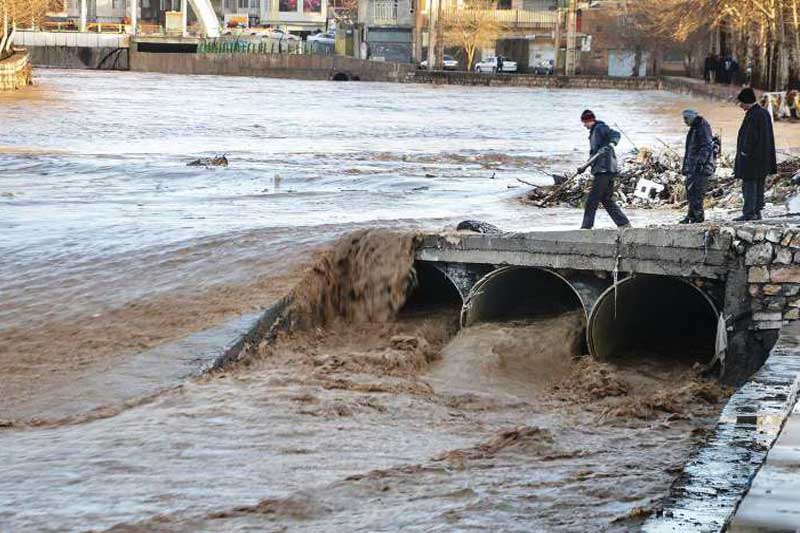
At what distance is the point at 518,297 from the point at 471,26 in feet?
286

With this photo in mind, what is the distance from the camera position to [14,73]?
68125 mm

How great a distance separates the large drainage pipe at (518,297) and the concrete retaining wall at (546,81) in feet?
240

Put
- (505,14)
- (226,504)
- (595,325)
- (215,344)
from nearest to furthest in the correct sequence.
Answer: (226,504) < (215,344) < (595,325) < (505,14)

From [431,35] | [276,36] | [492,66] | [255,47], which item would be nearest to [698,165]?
[431,35]

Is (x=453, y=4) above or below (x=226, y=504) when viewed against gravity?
above

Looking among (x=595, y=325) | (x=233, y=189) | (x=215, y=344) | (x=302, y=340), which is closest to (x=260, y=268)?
(x=302, y=340)

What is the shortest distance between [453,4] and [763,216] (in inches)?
3553

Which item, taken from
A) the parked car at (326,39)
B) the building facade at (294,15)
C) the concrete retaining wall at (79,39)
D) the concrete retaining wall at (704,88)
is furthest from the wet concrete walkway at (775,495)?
the building facade at (294,15)

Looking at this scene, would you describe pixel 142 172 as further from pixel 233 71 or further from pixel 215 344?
pixel 233 71

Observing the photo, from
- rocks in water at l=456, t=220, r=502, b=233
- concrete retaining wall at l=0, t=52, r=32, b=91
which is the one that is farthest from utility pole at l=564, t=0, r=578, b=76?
rocks in water at l=456, t=220, r=502, b=233

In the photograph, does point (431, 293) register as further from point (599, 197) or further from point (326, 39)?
point (326, 39)

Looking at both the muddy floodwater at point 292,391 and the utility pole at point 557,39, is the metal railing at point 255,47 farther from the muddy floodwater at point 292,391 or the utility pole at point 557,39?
the muddy floodwater at point 292,391

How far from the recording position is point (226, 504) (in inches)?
373

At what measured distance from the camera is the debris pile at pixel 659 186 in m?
19.6
